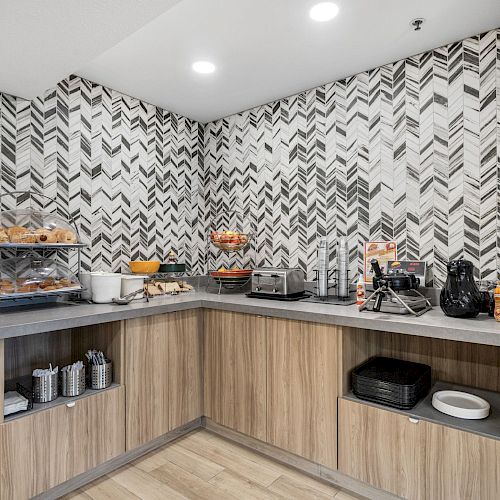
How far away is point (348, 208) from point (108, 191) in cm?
176

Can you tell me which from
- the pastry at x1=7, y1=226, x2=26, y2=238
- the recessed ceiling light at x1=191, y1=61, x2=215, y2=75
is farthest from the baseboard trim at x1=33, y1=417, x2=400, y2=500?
the recessed ceiling light at x1=191, y1=61, x2=215, y2=75

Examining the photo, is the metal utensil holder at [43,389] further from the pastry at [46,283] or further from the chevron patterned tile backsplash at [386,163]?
the chevron patterned tile backsplash at [386,163]

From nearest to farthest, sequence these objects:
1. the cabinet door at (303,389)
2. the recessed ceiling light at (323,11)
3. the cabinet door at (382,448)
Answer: the cabinet door at (382,448) < the recessed ceiling light at (323,11) < the cabinet door at (303,389)

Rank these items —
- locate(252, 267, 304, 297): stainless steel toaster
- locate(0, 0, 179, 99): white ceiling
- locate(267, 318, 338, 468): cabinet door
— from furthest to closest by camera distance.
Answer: locate(252, 267, 304, 297): stainless steel toaster → locate(267, 318, 338, 468): cabinet door → locate(0, 0, 179, 99): white ceiling

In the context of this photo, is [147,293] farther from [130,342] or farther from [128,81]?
[128,81]

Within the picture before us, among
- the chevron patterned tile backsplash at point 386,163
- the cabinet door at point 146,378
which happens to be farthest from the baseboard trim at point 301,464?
the chevron patterned tile backsplash at point 386,163

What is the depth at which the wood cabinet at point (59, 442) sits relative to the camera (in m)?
1.70

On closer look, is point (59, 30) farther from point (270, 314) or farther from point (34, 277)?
point (270, 314)

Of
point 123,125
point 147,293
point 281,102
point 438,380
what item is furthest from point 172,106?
point 438,380

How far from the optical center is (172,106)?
3184 millimetres

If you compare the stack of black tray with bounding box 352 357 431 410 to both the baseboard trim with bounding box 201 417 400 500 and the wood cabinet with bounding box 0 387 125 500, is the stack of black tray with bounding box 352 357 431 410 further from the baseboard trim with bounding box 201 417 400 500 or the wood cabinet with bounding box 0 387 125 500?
the wood cabinet with bounding box 0 387 125 500

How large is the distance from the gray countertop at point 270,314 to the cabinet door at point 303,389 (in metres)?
0.08

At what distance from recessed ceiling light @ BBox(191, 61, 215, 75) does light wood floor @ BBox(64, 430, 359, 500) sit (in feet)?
8.00

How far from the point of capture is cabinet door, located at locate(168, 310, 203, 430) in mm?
2389
